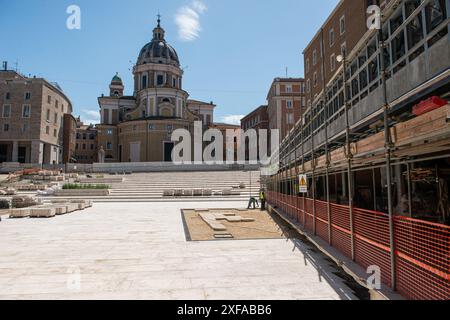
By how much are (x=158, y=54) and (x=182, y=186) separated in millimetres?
38932

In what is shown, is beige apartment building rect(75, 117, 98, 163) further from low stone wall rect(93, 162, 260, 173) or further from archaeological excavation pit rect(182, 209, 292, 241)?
archaeological excavation pit rect(182, 209, 292, 241)

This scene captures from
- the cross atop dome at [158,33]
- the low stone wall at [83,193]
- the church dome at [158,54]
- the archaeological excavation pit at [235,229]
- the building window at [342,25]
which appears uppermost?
the cross atop dome at [158,33]

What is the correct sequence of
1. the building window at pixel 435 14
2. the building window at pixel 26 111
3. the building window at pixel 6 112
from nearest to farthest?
the building window at pixel 435 14, the building window at pixel 26 111, the building window at pixel 6 112

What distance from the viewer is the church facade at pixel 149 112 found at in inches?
2415

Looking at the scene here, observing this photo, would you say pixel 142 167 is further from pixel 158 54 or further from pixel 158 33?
pixel 158 33

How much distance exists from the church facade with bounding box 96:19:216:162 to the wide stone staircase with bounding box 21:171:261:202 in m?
15.5

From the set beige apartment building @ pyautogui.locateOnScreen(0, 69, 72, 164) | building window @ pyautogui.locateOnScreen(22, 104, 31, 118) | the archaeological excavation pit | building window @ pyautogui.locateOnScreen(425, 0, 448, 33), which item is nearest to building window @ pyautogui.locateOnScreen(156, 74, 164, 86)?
beige apartment building @ pyautogui.locateOnScreen(0, 69, 72, 164)

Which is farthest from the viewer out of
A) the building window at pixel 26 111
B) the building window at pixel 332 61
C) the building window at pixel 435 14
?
the building window at pixel 26 111

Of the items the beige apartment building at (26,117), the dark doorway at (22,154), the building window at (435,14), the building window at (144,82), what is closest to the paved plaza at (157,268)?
the building window at (435,14)

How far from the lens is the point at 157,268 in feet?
24.9

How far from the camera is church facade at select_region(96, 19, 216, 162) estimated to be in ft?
201

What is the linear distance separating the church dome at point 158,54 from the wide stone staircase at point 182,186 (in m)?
32.0

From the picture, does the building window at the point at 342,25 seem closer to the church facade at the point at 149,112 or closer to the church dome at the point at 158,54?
the church facade at the point at 149,112
